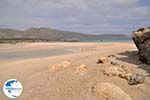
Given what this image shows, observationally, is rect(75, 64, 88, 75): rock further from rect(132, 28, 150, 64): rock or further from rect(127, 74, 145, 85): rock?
rect(132, 28, 150, 64): rock

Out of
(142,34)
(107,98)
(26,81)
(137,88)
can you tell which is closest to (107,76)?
(137,88)

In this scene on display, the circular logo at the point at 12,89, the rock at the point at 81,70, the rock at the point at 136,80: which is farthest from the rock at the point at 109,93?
the circular logo at the point at 12,89

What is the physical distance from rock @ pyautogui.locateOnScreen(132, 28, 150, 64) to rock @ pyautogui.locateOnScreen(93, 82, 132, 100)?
430cm

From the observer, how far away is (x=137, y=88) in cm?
855

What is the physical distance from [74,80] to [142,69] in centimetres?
317

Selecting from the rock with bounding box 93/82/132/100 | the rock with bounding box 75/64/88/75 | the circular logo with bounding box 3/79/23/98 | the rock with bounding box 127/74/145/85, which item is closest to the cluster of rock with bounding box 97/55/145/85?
the rock with bounding box 127/74/145/85

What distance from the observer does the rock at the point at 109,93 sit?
25.1 feet

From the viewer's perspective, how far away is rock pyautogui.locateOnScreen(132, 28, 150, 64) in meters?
12.1

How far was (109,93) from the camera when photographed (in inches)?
306

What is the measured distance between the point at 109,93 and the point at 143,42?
5.84 m

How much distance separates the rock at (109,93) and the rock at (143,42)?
4.30 meters

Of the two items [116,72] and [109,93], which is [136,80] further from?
[109,93]

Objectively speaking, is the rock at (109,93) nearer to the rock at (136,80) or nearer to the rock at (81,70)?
the rock at (136,80)

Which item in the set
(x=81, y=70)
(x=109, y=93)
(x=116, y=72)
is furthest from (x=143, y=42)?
(x=109, y=93)
